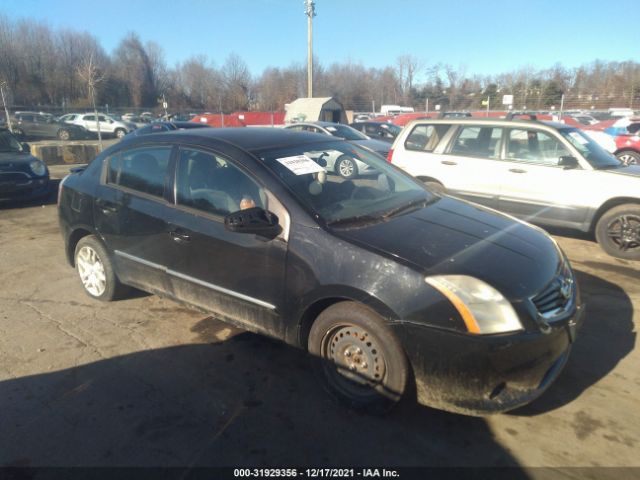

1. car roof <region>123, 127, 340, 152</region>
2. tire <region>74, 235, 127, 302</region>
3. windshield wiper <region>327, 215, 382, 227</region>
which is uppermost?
car roof <region>123, 127, 340, 152</region>

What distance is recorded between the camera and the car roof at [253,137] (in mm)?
3407

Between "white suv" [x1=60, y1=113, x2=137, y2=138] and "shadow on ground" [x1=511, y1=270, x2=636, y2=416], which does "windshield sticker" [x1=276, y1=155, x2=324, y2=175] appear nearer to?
"shadow on ground" [x1=511, y1=270, x2=636, y2=416]

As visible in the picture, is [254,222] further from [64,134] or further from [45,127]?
[45,127]

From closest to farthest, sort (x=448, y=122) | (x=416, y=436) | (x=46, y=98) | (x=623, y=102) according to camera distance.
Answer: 1. (x=416, y=436)
2. (x=448, y=122)
3. (x=623, y=102)
4. (x=46, y=98)

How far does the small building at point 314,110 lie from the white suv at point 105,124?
10.9m

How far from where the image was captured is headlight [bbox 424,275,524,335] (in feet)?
7.78

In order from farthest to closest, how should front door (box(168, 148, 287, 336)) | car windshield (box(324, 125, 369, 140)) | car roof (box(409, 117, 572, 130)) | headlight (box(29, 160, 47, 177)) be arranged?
car windshield (box(324, 125, 369, 140))
headlight (box(29, 160, 47, 177))
car roof (box(409, 117, 572, 130))
front door (box(168, 148, 287, 336))

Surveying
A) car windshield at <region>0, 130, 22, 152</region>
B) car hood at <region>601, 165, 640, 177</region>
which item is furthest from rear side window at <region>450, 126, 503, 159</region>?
car windshield at <region>0, 130, 22, 152</region>

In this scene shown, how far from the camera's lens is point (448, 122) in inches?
276

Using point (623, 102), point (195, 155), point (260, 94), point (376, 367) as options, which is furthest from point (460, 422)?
point (260, 94)

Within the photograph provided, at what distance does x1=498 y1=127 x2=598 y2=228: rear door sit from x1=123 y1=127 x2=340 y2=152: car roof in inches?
135

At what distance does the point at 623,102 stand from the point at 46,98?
62.8 m

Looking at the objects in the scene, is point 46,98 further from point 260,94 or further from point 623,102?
point 623,102

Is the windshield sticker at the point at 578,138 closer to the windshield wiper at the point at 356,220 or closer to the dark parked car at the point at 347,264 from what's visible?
the dark parked car at the point at 347,264
